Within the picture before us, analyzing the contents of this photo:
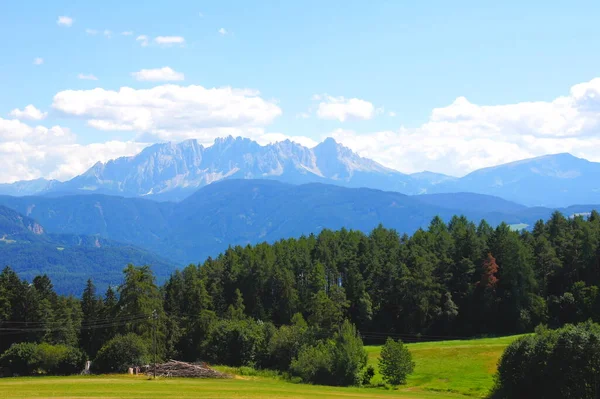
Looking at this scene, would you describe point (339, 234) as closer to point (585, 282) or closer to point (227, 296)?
point (227, 296)

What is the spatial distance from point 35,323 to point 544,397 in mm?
71200

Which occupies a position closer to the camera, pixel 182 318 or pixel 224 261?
pixel 182 318

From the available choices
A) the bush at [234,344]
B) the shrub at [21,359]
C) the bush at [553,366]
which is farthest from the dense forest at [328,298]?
the bush at [553,366]

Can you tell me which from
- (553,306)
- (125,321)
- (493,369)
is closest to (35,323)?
(125,321)

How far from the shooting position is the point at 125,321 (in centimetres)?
8600

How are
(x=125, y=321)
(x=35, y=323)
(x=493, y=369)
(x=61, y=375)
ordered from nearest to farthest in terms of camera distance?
(x=493, y=369)
(x=61, y=375)
(x=125, y=321)
(x=35, y=323)

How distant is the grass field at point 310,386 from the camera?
50.3 metres

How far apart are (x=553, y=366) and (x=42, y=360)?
2303 inches

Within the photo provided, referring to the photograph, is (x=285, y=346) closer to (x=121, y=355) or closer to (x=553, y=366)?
(x=121, y=355)

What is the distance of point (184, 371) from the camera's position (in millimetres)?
74188

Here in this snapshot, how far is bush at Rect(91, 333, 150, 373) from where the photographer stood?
7725 centimetres

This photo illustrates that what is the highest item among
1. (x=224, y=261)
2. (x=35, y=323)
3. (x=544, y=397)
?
(x=224, y=261)

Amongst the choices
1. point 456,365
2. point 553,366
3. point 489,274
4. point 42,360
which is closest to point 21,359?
point 42,360

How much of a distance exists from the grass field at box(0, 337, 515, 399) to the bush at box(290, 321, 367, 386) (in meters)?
3.32
